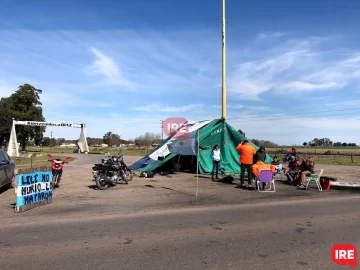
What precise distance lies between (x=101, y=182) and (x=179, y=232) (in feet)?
22.7

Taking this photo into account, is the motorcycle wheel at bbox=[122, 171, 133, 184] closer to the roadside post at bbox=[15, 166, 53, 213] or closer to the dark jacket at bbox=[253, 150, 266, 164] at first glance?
the roadside post at bbox=[15, 166, 53, 213]

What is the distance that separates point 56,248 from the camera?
5375mm

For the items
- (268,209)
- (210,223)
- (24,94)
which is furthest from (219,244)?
(24,94)

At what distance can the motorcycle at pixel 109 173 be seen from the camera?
41.2 ft

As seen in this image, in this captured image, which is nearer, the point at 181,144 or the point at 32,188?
the point at 32,188

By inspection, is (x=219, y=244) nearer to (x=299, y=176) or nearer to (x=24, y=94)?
(x=299, y=176)

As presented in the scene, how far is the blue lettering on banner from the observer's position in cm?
845

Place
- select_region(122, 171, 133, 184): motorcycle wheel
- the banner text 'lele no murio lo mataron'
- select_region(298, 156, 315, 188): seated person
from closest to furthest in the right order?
the banner text 'lele no murio lo mataron' < select_region(298, 156, 315, 188): seated person < select_region(122, 171, 133, 184): motorcycle wheel

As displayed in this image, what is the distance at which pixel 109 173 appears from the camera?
519 inches

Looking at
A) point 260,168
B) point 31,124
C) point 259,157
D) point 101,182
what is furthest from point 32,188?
point 31,124

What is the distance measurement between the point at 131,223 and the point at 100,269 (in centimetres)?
260

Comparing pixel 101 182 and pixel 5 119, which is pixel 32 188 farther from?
pixel 5 119

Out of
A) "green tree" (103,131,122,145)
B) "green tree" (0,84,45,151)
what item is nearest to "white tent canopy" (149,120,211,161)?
"green tree" (0,84,45,151)

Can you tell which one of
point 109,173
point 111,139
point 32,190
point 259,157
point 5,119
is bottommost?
point 32,190
